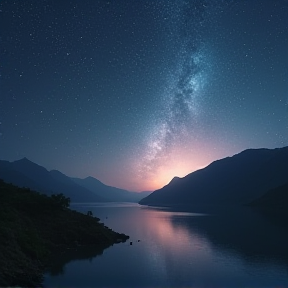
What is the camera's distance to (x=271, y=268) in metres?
56.0

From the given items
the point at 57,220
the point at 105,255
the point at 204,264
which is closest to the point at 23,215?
the point at 57,220

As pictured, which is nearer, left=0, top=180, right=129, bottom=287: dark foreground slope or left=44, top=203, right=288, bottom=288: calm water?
left=0, top=180, right=129, bottom=287: dark foreground slope

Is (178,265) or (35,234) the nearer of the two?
(178,265)

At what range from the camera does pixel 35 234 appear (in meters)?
62.0

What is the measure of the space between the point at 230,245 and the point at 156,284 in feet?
143

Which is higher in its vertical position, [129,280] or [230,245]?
[230,245]

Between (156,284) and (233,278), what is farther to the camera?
(233,278)

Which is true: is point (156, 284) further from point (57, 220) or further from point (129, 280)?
point (57, 220)

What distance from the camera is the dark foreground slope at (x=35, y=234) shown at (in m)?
43.1

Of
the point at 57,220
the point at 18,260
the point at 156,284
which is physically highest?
the point at 57,220

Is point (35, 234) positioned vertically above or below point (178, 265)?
above

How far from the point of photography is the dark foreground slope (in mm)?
43125

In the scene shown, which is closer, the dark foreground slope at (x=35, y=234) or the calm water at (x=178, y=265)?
the dark foreground slope at (x=35, y=234)

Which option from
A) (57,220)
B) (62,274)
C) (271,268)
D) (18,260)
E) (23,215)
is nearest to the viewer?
(18,260)
